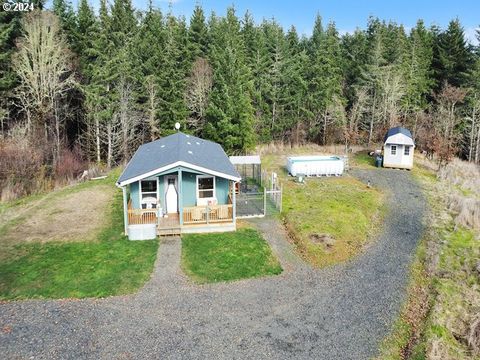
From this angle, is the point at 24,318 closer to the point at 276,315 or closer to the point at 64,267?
the point at 64,267

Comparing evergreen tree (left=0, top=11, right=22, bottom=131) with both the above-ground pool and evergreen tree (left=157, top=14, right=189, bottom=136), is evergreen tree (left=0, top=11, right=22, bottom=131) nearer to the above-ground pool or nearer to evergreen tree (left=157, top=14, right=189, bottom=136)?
evergreen tree (left=157, top=14, right=189, bottom=136)

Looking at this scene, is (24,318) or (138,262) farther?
(138,262)

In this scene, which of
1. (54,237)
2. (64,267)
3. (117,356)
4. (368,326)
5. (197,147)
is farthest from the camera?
(197,147)

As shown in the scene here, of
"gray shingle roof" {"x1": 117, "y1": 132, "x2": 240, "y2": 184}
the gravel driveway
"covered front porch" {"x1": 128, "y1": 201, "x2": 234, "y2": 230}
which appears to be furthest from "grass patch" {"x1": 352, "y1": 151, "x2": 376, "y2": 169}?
the gravel driveway

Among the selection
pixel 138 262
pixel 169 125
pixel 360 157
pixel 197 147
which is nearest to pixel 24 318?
pixel 138 262

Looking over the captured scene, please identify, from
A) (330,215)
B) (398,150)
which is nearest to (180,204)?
(330,215)

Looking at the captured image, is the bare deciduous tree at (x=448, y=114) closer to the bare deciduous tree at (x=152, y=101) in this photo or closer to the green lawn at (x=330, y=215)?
the green lawn at (x=330, y=215)
